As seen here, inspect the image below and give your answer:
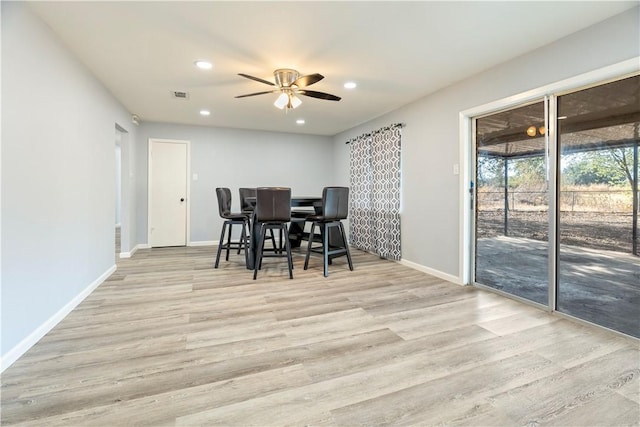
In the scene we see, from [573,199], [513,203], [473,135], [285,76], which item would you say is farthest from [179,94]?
[573,199]

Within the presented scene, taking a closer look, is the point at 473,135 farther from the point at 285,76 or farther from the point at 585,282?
the point at 285,76

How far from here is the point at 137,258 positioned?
4496 mm

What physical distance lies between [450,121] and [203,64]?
2.74m

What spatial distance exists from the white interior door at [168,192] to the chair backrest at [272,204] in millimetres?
2748

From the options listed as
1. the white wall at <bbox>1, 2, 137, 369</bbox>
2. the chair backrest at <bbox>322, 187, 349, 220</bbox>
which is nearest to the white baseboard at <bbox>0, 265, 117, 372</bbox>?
the white wall at <bbox>1, 2, 137, 369</bbox>

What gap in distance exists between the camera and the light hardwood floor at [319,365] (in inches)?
52.7

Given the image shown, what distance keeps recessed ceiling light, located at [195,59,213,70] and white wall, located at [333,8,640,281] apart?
8.55 ft

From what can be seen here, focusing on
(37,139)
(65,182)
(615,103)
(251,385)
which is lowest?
(251,385)

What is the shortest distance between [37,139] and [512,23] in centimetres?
346

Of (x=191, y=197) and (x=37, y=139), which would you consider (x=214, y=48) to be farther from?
(x=191, y=197)

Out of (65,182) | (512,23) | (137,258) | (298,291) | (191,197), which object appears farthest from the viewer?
(191,197)

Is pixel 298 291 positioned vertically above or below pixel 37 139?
below

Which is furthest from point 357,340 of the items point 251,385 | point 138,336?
point 138,336

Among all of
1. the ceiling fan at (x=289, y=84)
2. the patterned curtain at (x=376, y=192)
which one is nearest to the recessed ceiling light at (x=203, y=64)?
the ceiling fan at (x=289, y=84)
